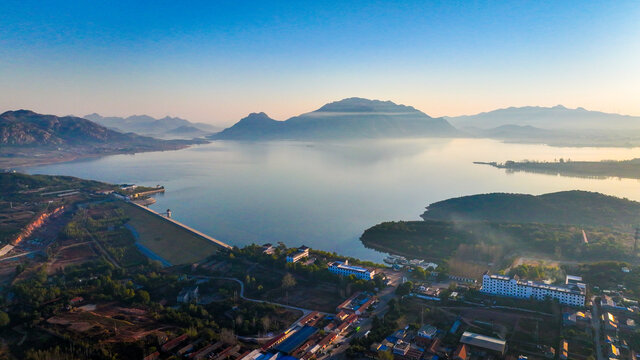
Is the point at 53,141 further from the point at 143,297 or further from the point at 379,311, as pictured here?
the point at 379,311

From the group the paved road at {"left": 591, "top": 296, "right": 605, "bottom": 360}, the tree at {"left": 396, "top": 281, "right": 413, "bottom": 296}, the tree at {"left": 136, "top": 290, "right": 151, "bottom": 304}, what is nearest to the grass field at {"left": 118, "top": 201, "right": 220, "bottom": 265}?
the tree at {"left": 136, "top": 290, "right": 151, "bottom": 304}

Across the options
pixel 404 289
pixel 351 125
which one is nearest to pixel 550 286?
pixel 404 289

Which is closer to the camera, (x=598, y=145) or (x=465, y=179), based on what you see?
(x=465, y=179)

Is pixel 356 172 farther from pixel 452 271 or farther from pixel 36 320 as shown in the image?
pixel 36 320

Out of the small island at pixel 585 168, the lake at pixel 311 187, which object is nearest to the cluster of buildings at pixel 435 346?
the lake at pixel 311 187

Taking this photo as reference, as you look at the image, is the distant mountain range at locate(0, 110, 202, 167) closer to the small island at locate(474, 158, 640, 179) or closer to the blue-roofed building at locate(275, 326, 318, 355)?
the blue-roofed building at locate(275, 326, 318, 355)

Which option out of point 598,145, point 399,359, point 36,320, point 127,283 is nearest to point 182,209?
point 127,283
